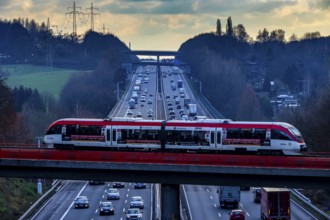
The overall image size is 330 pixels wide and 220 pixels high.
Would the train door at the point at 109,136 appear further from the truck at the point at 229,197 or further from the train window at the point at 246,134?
the truck at the point at 229,197

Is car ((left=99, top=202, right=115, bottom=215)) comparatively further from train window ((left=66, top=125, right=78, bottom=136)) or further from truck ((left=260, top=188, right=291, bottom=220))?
truck ((left=260, top=188, right=291, bottom=220))

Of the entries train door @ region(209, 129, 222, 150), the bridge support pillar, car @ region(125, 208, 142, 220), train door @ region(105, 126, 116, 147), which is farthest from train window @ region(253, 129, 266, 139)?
car @ region(125, 208, 142, 220)

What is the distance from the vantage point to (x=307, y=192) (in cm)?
7494

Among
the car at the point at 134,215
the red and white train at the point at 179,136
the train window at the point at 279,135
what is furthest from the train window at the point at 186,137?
the car at the point at 134,215

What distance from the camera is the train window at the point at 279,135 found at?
50.4 m

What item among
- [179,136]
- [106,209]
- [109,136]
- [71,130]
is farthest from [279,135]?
A: [106,209]

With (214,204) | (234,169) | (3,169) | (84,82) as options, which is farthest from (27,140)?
(84,82)

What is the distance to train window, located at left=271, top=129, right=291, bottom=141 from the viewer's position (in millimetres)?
50406

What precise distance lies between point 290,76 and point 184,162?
6141 inches

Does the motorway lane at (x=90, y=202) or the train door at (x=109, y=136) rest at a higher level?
the train door at (x=109, y=136)

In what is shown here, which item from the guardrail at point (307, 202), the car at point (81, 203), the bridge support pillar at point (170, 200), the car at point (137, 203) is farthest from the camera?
the car at point (81, 203)

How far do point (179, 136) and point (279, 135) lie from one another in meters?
5.75

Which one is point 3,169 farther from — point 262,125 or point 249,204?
point 249,204

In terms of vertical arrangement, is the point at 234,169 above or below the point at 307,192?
above
